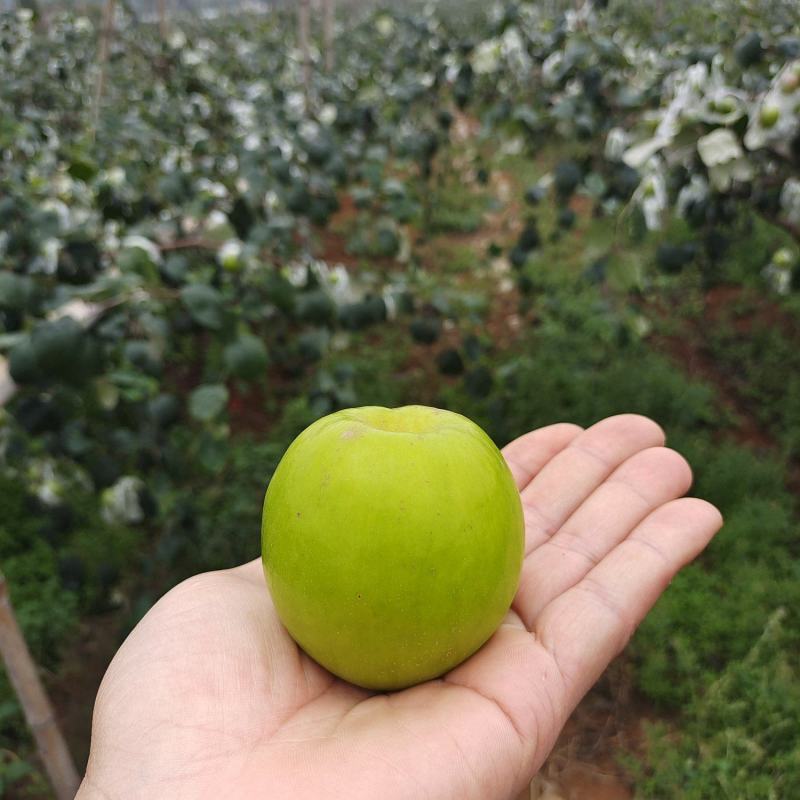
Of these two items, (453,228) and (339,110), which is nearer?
(339,110)

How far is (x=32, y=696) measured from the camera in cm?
129

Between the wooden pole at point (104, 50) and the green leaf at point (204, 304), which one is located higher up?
the wooden pole at point (104, 50)

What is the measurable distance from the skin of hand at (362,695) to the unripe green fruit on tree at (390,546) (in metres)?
0.08

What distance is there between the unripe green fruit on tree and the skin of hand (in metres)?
0.08

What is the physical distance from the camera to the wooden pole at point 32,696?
121 centimetres

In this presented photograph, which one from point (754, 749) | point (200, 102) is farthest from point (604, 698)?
point (200, 102)

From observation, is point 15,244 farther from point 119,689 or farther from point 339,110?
point 339,110

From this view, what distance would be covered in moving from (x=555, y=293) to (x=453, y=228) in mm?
1505

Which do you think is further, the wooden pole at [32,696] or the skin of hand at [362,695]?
the wooden pole at [32,696]

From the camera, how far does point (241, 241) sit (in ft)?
6.38

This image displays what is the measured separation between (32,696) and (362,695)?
606 mm

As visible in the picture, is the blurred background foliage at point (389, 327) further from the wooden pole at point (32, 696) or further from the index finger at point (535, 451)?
the index finger at point (535, 451)

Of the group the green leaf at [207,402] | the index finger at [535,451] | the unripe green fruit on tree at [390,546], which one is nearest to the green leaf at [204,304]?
the green leaf at [207,402]

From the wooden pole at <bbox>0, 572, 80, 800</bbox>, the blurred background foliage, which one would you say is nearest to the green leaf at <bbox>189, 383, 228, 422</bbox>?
the blurred background foliage
